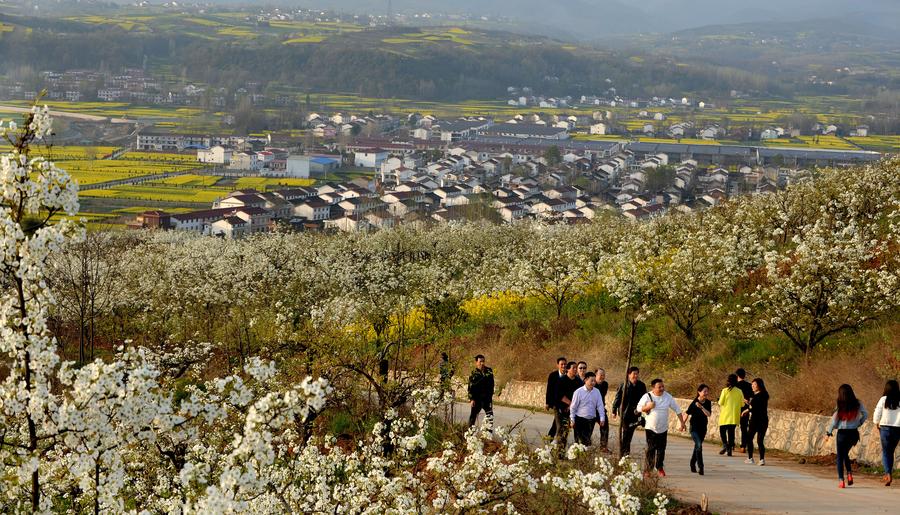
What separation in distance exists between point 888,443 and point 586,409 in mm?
3884

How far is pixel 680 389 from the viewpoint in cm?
1989

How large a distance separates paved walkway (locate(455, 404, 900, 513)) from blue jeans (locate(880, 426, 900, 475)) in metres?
0.30

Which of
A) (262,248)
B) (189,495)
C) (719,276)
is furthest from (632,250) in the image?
(189,495)

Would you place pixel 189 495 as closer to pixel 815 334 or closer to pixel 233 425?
pixel 233 425

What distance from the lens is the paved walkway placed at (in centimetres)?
1252

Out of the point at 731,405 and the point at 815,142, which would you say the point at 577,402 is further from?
the point at 815,142

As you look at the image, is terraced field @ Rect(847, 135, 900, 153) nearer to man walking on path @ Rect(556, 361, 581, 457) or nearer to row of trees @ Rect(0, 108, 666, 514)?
man walking on path @ Rect(556, 361, 581, 457)

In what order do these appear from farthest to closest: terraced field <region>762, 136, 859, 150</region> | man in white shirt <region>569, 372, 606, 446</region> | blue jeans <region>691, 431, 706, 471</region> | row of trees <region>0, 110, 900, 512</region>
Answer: terraced field <region>762, 136, 859, 150</region> → man in white shirt <region>569, 372, 606, 446</region> → blue jeans <region>691, 431, 706, 471</region> → row of trees <region>0, 110, 900, 512</region>

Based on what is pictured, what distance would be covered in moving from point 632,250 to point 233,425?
16.4m

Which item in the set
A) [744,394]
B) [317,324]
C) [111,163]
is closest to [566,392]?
[744,394]

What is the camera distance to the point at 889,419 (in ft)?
43.6

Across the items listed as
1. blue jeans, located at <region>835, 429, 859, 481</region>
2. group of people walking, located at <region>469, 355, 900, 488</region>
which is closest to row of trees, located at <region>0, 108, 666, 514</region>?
group of people walking, located at <region>469, 355, 900, 488</region>

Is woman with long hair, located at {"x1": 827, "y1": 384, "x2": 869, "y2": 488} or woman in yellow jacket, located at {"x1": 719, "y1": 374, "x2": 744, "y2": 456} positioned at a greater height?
woman with long hair, located at {"x1": 827, "y1": 384, "x2": 869, "y2": 488}

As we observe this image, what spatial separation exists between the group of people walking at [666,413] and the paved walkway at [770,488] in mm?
222
